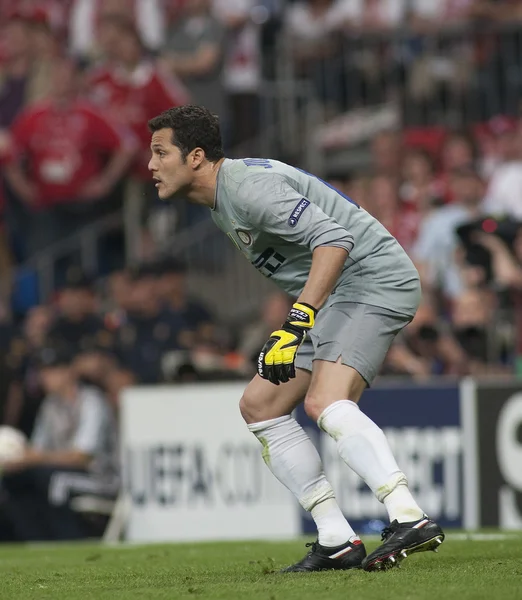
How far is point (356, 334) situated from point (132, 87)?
9.51 m

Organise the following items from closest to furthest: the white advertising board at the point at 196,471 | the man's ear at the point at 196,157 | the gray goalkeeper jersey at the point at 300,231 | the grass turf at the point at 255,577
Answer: the grass turf at the point at 255,577 → the gray goalkeeper jersey at the point at 300,231 → the man's ear at the point at 196,157 → the white advertising board at the point at 196,471

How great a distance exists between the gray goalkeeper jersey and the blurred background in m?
6.47

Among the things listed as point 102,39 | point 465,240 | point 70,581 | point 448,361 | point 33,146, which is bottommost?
point 70,581

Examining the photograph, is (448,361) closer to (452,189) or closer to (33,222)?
(452,189)

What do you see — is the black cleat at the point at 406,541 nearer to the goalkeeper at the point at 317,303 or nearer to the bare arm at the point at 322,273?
the goalkeeper at the point at 317,303

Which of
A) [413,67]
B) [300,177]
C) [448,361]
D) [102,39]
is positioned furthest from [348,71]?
[300,177]

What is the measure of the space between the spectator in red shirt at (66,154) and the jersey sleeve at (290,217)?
919 centimetres

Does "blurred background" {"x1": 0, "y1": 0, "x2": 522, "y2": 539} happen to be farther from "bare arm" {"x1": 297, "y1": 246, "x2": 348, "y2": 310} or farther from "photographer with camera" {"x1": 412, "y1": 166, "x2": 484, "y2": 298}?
"bare arm" {"x1": 297, "y1": 246, "x2": 348, "y2": 310}

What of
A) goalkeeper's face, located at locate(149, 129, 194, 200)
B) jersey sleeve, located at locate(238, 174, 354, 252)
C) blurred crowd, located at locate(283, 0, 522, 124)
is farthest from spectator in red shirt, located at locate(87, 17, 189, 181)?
jersey sleeve, located at locate(238, 174, 354, 252)

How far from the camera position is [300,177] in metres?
6.74

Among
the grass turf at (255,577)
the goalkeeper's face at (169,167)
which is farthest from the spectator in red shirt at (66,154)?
the goalkeeper's face at (169,167)

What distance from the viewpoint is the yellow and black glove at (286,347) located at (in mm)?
6168

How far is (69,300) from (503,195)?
460 cm

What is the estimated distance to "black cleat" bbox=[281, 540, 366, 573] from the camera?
21.8ft
